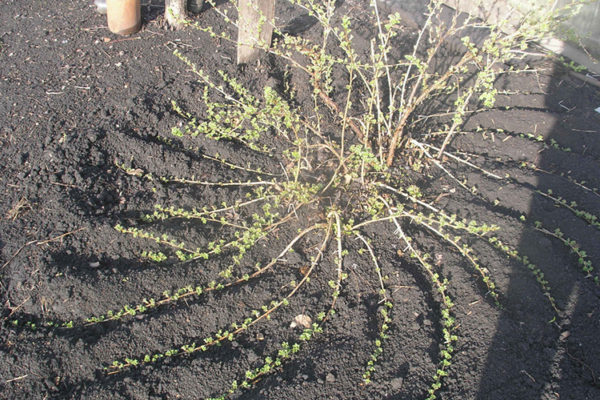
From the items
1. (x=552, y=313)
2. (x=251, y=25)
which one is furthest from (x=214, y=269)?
(x=251, y=25)

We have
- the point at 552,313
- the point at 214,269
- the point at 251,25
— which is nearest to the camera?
the point at 552,313

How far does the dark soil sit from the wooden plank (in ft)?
0.38

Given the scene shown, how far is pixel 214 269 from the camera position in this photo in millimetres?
2725

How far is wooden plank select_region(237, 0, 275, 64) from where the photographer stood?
3687mm

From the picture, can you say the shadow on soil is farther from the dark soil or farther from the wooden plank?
the wooden plank

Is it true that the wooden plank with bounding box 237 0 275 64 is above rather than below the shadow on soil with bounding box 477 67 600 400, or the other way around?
above

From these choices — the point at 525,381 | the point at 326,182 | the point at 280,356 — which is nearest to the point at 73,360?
the point at 280,356

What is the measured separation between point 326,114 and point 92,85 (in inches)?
73.5

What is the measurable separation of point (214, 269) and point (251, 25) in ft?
6.60

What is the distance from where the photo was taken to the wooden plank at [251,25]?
3.69 m

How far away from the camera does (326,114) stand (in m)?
3.73

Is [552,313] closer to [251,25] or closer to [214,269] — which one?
[214,269]


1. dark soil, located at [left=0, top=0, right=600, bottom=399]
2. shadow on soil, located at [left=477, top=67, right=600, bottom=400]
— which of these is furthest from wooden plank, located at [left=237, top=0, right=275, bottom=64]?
shadow on soil, located at [left=477, top=67, right=600, bottom=400]

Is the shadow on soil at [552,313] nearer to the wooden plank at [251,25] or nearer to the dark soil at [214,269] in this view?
the dark soil at [214,269]
